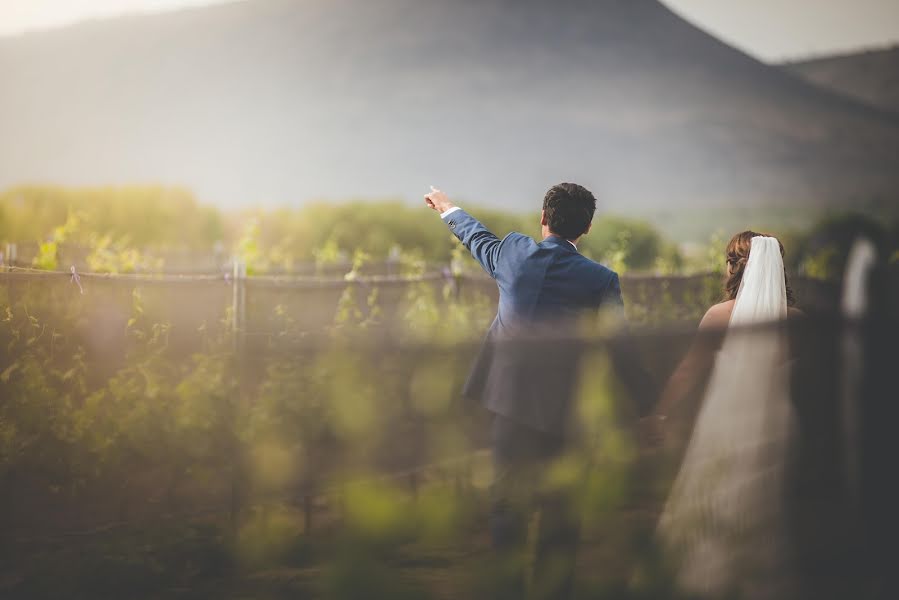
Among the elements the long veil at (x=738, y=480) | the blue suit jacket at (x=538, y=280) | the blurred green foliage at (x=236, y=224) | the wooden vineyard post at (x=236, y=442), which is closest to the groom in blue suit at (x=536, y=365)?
the blue suit jacket at (x=538, y=280)

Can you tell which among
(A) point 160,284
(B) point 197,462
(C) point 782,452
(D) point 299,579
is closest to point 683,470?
(C) point 782,452

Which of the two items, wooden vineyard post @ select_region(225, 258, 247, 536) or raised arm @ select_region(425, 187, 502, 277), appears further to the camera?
raised arm @ select_region(425, 187, 502, 277)

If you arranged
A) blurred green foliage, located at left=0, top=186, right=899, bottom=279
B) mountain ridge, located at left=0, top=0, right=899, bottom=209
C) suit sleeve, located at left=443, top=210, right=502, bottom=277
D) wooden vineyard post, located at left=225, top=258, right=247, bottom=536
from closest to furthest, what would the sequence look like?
wooden vineyard post, located at left=225, top=258, right=247, bottom=536
suit sleeve, located at left=443, top=210, right=502, bottom=277
blurred green foliage, located at left=0, top=186, right=899, bottom=279
mountain ridge, located at left=0, top=0, right=899, bottom=209

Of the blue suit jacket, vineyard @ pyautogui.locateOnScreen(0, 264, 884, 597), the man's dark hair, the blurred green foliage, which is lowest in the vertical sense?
vineyard @ pyautogui.locateOnScreen(0, 264, 884, 597)

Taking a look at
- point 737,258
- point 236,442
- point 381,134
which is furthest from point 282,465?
point 381,134

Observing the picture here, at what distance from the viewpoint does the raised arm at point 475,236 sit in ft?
11.5

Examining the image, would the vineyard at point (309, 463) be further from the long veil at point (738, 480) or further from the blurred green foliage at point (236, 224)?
the blurred green foliage at point (236, 224)

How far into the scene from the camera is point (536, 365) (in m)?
2.32

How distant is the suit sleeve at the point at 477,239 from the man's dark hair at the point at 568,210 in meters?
0.21

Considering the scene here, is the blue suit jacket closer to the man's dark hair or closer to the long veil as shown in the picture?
the man's dark hair

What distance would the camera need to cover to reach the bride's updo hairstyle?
3859 millimetres

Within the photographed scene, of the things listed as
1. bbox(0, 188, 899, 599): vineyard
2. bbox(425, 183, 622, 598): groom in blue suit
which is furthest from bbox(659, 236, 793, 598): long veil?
bbox(425, 183, 622, 598): groom in blue suit

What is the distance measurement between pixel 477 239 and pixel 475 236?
18mm

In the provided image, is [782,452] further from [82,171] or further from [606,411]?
[82,171]
